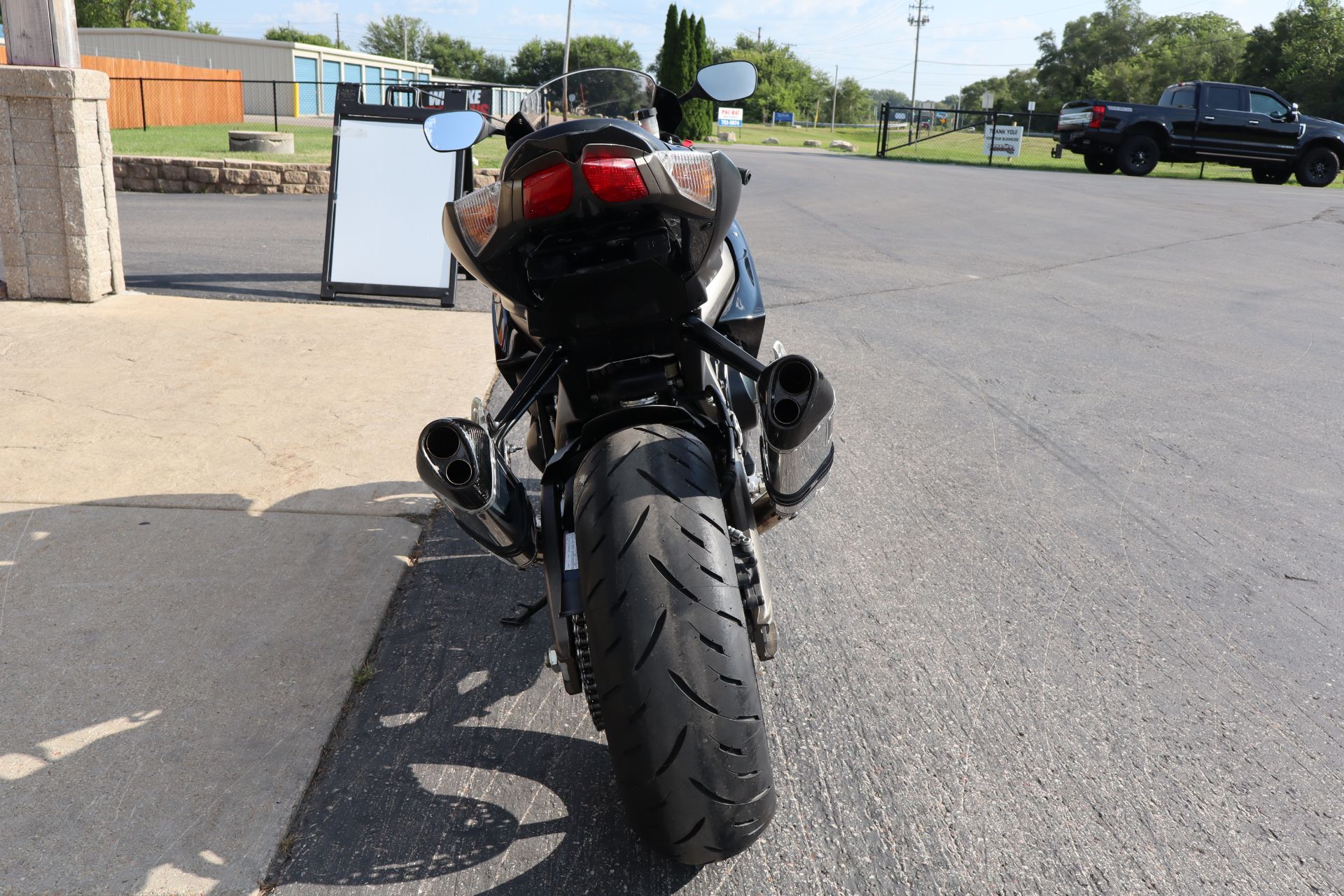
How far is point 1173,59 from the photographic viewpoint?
236ft

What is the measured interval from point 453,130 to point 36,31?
5.35 m

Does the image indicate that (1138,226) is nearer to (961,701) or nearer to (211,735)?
A: (961,701)

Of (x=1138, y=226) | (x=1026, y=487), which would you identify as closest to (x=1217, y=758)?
(x=1026, y=487)

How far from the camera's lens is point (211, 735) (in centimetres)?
255

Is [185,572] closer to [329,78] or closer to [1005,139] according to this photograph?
[1005,139]

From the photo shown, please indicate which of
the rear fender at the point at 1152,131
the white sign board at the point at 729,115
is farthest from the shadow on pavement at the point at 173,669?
the white sign board at the point at 729,115

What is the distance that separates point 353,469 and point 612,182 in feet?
8.73

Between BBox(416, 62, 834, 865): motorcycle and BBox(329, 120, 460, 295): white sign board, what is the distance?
17.1 ft

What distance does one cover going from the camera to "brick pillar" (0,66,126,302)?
6.59 m

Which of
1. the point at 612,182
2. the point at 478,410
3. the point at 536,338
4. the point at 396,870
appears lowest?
the point at 396,870

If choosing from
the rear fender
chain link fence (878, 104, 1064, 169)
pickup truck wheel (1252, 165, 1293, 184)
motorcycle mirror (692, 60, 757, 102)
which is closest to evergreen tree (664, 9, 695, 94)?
chain link fence (878, 104, 1064, 169)

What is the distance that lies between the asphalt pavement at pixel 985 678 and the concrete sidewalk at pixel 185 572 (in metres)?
0.19

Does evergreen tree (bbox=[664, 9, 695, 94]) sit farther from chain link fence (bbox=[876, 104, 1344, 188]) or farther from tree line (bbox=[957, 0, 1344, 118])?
tree line (bbox=[957, 0, 1344, 118])

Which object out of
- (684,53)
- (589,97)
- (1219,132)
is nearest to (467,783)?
(589,97)
